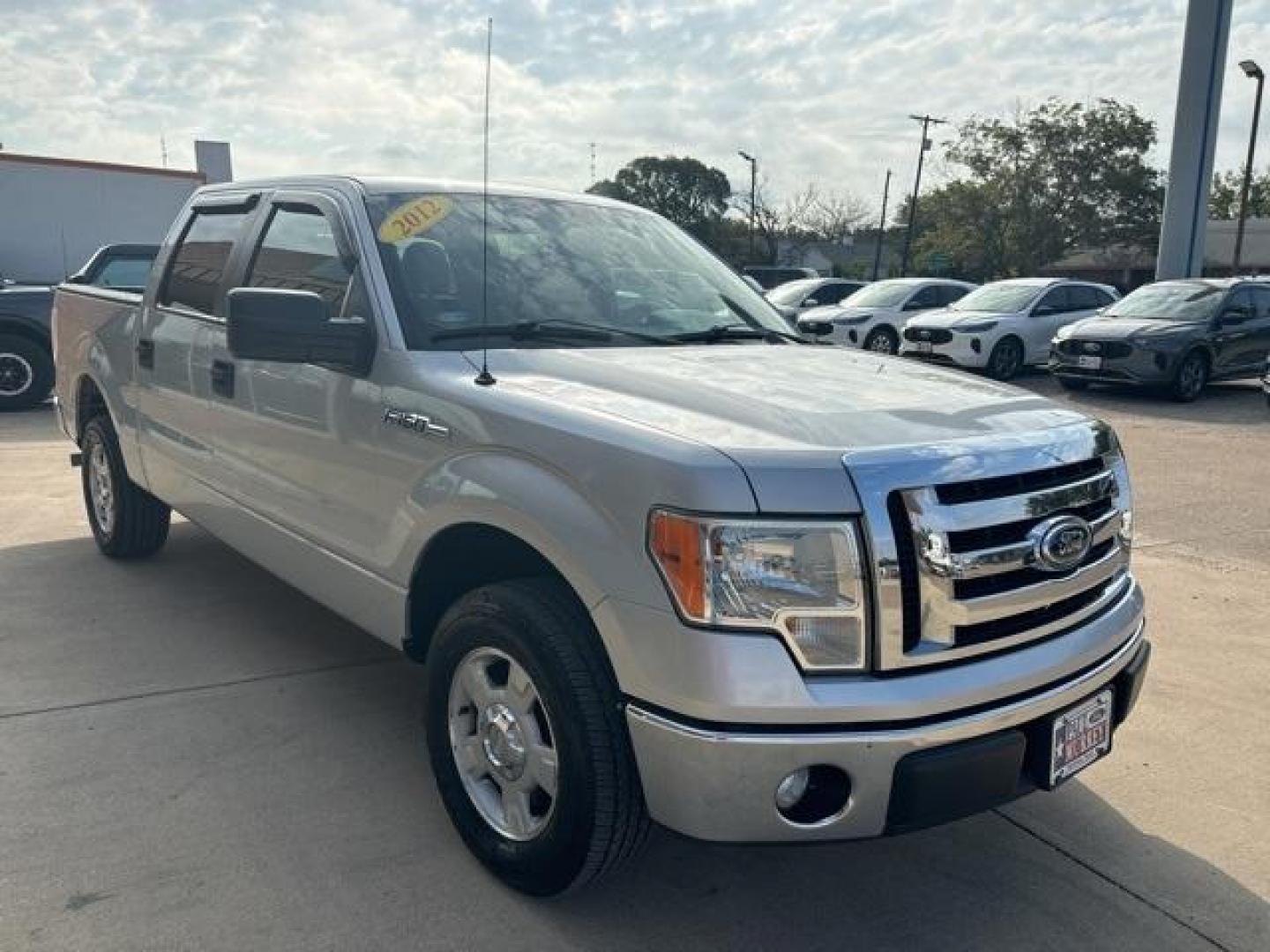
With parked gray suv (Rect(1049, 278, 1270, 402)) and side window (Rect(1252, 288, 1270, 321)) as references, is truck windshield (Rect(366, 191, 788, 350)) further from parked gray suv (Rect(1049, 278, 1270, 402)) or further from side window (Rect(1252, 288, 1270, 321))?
side window (Rect(1252, 288, 1270, 321))

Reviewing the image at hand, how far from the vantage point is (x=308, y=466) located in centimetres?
343

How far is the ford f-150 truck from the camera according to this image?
423 inches

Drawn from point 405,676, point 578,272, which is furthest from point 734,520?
point 405,676

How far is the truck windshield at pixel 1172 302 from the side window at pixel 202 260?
Result: 12762 millimetres

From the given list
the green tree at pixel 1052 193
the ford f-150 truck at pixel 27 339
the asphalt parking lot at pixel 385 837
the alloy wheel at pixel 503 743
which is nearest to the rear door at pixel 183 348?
the asphalt parking lot at pixel 385 837

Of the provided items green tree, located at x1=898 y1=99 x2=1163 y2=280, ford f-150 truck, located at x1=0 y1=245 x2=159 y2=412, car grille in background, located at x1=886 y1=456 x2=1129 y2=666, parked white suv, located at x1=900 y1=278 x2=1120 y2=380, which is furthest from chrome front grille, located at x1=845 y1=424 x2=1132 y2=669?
green tree, located at x1=898 y1=99 x2=1163 y2=280

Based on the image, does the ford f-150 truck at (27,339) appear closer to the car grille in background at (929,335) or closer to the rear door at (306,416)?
the rear door at (306,416)

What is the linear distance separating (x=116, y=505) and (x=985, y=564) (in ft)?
15.2

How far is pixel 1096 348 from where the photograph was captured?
13578mm

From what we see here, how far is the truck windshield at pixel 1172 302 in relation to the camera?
13789mm

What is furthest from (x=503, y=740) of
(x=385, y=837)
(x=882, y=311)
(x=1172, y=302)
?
(x=882, y=311)

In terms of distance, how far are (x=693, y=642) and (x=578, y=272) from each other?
1.74 m

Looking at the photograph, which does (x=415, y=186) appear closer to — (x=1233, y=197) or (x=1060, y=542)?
(x=1060, y=542)

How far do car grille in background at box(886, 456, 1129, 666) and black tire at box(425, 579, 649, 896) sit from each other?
674 millimetres
